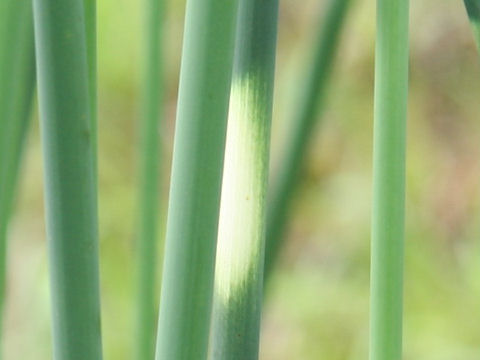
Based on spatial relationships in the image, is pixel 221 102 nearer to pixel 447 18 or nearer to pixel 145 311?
pixel 145 311

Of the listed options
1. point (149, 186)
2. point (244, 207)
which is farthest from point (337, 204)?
point (244, 207)

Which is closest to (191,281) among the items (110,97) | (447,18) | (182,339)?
(182,339)

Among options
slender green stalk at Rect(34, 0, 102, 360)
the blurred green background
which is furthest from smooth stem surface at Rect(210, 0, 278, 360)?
the blurred green background

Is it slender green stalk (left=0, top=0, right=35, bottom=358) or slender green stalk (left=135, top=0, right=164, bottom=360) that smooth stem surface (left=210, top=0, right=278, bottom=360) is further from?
slender green stalk (left=135, top=0, right=164, bottom=360)

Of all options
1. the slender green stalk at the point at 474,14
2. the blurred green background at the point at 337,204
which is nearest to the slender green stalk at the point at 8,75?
the slender green stalk at the point at 474,14

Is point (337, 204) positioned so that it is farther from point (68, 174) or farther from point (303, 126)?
point (68, 174)
